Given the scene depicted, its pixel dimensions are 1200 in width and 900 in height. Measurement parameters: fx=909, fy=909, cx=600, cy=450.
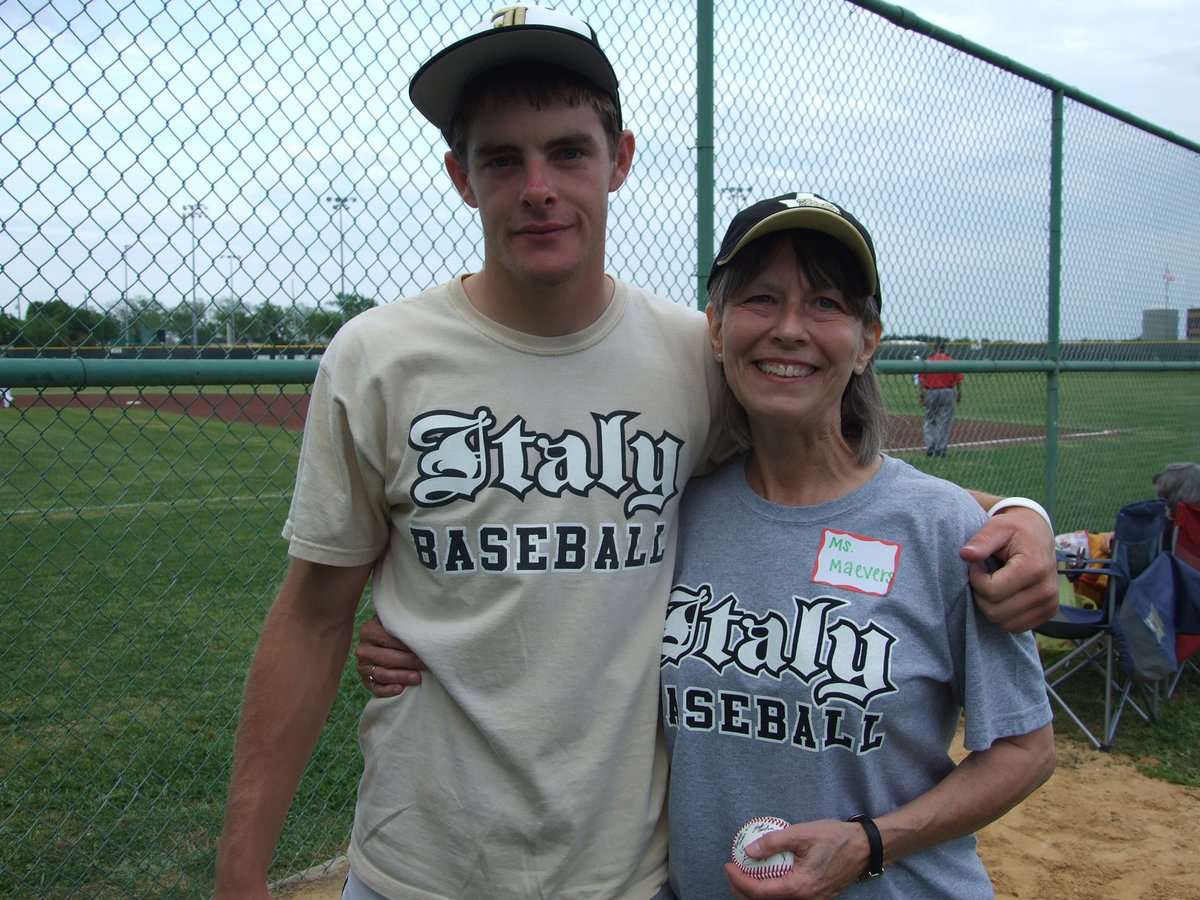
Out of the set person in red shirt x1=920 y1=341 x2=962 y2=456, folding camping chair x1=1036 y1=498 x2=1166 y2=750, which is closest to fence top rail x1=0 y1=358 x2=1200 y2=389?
folding camping chair x1=1036 y1=498 x2=1166 y2=750

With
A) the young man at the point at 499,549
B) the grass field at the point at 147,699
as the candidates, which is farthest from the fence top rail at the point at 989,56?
the young man at the point at 499,549

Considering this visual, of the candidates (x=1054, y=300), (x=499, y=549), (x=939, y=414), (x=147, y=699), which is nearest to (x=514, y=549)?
(x=499, y=549)

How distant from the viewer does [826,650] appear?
5.24ft

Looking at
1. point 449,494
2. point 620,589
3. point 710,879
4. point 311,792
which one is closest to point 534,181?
point 449,494

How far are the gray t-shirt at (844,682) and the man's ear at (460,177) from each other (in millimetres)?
890

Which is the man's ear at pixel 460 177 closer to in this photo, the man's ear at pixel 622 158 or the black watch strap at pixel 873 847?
the man's ear at pixel 622 158

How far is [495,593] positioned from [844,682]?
0.63m

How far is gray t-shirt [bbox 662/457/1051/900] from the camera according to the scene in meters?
1.57

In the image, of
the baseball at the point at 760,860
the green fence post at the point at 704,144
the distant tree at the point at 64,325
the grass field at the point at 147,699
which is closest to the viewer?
the baseball at the point at 760,860

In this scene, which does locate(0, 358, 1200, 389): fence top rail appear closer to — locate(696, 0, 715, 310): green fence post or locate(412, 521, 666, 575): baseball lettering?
locate(412, 521, 666, 575): baseball lettering

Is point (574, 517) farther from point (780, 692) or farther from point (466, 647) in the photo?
point (780, 692)

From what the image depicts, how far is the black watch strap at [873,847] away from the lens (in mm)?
1539

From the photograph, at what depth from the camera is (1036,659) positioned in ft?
5.23

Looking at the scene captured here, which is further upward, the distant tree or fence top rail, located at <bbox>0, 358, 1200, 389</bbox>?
the distant tree
